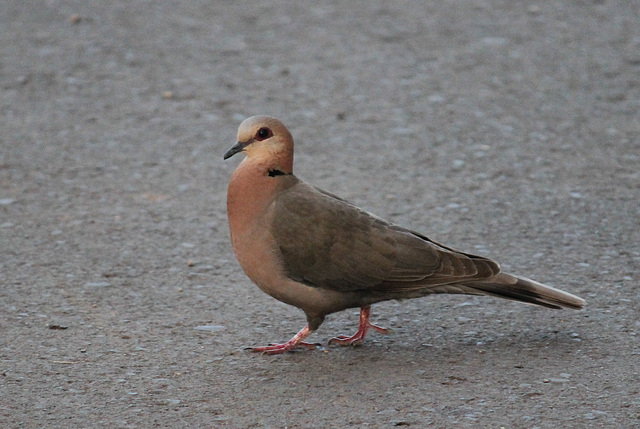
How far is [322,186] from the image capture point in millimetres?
5957

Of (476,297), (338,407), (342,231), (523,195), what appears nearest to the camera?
(338,407)

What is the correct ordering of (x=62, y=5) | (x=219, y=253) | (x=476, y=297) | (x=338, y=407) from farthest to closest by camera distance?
(x=62, y=5) → (x=219, y=253) → (x=476, y=297) → (x=338, y=407)

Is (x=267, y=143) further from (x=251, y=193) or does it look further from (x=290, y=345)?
(x=290, y=345)

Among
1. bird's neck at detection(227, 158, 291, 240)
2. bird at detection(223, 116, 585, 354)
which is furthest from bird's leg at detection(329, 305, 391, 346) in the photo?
bird's neck at detection(227, 158, 291, 240)

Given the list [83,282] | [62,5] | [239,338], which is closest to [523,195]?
[239,338]

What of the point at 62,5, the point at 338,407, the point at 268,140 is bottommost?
the point at 338,407

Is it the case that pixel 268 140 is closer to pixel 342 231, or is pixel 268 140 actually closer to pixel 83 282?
pixel 342 231

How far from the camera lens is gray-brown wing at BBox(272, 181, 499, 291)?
13.3 feet

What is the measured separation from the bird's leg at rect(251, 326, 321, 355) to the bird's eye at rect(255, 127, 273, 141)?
863 mm

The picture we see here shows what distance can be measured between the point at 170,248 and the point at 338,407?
1904 mm

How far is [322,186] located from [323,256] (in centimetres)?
192

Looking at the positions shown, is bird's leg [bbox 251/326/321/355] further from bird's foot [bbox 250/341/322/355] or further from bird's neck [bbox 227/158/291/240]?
bird's neck [bbox 227/158/291/240]

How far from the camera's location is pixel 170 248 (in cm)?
519

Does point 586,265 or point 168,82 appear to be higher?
point 168,82
